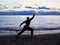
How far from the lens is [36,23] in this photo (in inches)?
295

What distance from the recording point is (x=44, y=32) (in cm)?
753

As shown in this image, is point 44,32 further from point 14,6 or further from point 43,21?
point 14,6

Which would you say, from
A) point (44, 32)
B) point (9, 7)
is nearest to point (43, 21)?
point (44, 32)

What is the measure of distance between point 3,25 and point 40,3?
5.13ft

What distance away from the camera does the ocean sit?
7.19 m

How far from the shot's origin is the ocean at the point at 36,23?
7.19 meters
